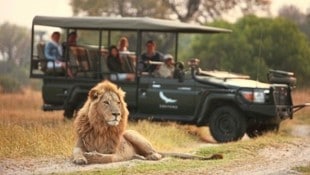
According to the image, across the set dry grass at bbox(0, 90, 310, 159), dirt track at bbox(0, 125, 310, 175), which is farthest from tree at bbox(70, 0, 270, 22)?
dirt track at bbox(0, 125, 310, 175)

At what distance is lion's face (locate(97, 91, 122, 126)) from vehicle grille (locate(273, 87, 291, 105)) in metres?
5.79

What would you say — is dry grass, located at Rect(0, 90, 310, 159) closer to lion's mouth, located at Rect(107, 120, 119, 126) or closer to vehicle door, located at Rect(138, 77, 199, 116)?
vehicle door, located at Rect(138, 77, 199, 116)

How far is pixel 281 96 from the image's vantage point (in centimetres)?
1855

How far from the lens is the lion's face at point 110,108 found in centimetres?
1271

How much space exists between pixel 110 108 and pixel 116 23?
23.2 feet

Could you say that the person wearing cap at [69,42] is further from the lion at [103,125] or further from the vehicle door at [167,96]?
the lion at [103,125]

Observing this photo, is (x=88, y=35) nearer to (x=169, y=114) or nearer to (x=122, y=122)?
(x=169, y=114)

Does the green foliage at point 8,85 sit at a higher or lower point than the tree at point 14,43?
lower

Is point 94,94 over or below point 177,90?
over

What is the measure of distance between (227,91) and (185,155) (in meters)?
5.10

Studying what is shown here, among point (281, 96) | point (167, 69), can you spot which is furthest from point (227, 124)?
point (167, 69)

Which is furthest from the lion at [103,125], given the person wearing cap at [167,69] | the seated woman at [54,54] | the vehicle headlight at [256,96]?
the seated woman at [54,54]

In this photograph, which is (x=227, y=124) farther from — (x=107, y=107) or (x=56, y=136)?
(x=107, y=107)

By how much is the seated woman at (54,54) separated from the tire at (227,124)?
3.68 m
